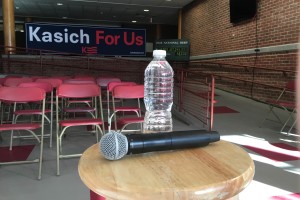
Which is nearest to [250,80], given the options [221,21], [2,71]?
[221,21]

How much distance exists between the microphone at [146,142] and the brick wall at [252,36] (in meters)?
4.86

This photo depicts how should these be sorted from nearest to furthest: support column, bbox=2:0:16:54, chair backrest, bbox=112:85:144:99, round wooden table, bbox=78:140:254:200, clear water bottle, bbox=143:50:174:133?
round wooden table, bbox=78:140:254:200, clear water bottle, bbox=143:50:174:133, chair backrest, bbox=112:85:144:99, support column, bbox=2:0:16:54

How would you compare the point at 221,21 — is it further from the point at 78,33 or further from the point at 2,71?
the point at 2,71

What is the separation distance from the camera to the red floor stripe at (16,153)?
9.81 ft

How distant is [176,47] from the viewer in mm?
10547

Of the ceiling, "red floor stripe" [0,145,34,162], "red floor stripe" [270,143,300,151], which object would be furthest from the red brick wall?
"red floor stripe" [0,145,34,162]

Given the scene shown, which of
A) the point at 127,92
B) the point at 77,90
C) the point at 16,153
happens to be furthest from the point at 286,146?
the point at 16,153

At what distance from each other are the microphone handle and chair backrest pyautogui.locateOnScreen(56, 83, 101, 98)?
2.28m

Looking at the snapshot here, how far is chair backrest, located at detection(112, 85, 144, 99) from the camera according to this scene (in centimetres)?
325

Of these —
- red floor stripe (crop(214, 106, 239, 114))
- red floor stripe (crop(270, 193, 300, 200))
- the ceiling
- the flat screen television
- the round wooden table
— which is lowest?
red floor stripe (crop(270, 193, 300, 200))

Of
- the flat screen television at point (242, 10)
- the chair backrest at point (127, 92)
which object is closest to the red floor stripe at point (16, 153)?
the chair backrest at point (127, 92)

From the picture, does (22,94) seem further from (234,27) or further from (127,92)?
(234,27)

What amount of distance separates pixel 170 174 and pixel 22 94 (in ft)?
8.25

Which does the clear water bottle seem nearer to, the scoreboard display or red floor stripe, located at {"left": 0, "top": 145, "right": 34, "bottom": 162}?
red floor stripe, located at {"left": 0, "top": 145, "right": 34, "bottom": 162}
